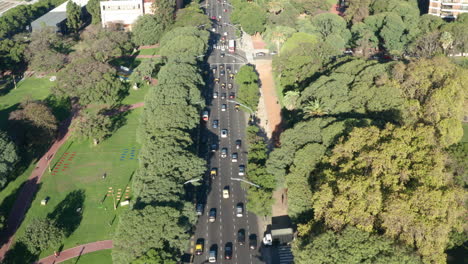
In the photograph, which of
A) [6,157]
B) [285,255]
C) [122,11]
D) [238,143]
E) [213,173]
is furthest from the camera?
[122,11]

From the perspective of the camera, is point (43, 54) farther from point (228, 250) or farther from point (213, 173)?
point (228, 250)

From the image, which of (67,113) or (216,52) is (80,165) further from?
(216,52)

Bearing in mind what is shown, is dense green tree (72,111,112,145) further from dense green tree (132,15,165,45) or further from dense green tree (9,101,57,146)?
dense green tree (132,15,165,45)

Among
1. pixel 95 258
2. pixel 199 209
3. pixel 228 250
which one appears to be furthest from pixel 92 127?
pixel 228 250

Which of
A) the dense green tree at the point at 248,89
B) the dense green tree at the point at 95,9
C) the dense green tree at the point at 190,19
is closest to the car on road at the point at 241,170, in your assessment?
the dense green tree at the point at 248,89

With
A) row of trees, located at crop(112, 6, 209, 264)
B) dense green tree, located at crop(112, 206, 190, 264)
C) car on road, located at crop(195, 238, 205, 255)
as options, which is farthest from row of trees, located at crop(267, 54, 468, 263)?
dense green tree, located at crop(112, 206, 190, 264)

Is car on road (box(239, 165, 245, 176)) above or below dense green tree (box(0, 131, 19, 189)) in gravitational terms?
below
